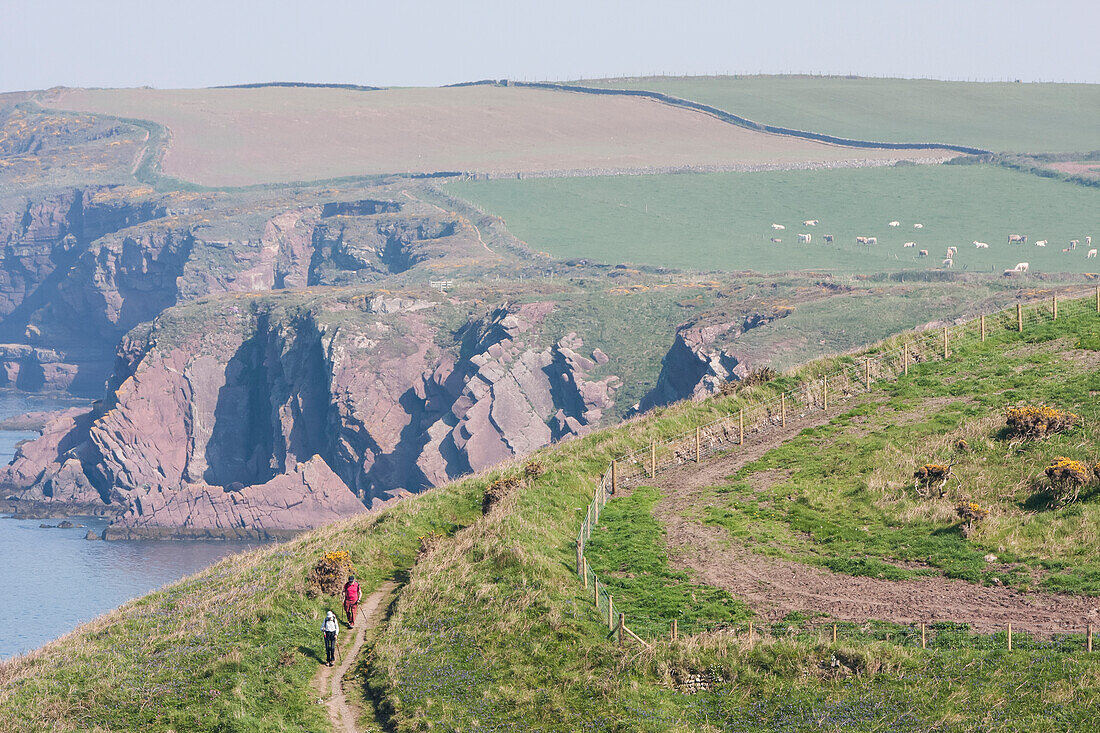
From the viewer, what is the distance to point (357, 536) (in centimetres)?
5034

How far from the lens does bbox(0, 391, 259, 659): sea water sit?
149250 mm

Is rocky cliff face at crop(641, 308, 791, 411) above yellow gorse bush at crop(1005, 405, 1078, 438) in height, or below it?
below

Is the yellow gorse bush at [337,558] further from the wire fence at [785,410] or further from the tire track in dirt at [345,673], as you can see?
the wire fence at [785,410]

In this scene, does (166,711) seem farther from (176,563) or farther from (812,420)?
(176,563)

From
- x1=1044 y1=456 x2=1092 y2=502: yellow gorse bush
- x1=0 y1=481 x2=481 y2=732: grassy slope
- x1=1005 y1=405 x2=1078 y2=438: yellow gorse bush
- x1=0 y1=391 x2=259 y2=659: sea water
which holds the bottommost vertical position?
x1=0 y1=391 x2=259 y2=659: sea water

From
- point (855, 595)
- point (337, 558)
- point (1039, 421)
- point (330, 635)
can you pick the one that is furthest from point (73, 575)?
point (855, 595)

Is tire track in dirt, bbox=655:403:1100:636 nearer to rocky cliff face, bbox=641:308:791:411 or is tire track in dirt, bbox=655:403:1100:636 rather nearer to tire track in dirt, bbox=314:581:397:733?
tire track in dirt, bbox=314:581:397:733

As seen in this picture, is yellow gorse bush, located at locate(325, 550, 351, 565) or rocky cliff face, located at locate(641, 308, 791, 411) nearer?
yellow gorse bush, located at locate(325, 550, 351, 565)

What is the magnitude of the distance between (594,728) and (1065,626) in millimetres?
12487

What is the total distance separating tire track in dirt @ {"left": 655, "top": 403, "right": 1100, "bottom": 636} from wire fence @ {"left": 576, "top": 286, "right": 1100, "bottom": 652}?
2.82 metres

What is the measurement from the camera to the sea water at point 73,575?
14925 cm

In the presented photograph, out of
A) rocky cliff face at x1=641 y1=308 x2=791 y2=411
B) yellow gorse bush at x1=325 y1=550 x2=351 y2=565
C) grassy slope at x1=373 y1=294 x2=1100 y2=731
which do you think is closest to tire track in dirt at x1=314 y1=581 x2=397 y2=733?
grassy slope at x1=373 y1=294 x2=1100 y2=731

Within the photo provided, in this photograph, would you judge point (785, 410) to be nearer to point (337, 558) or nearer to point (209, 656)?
point (337, 558)

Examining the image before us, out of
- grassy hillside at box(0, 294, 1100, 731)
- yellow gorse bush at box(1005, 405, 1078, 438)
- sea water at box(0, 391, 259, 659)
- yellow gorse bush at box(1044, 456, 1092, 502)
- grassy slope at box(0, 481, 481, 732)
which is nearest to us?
grassy hillside at box(0, 294, 1100, 731)
